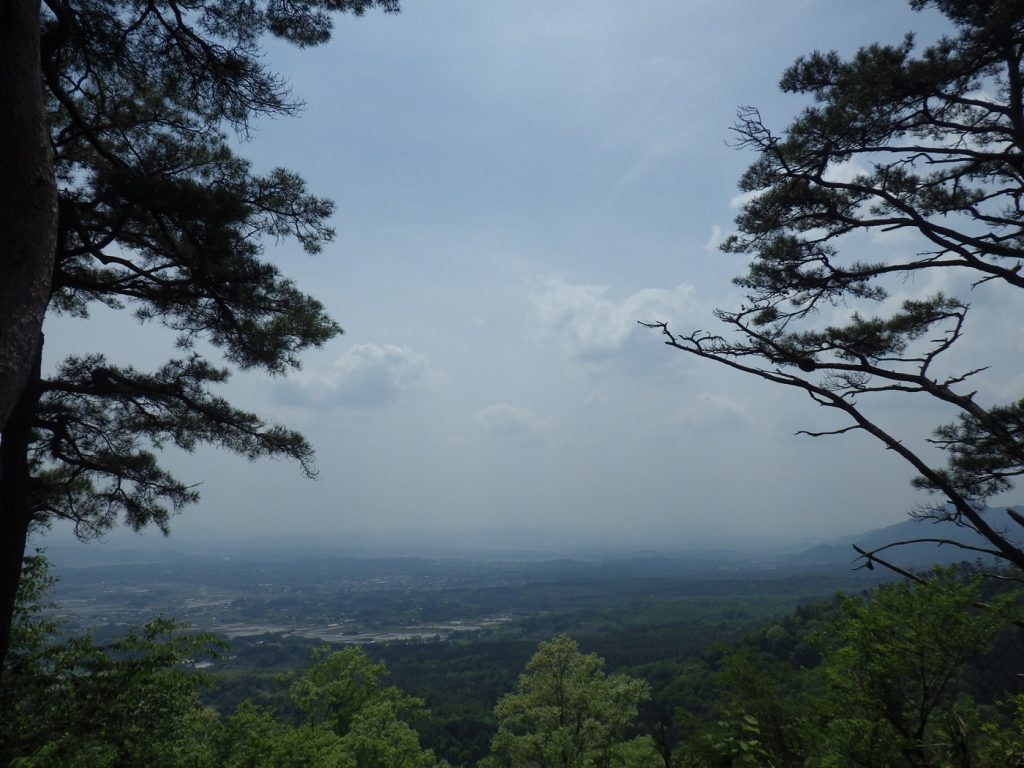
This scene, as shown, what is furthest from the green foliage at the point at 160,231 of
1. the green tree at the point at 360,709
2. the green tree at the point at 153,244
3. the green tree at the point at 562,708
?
the green tree at the point at 562,708

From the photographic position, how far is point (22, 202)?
201cm

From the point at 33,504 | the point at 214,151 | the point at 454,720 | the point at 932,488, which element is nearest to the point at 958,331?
the point at 932,488

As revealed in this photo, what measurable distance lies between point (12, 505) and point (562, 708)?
1243 centimetres

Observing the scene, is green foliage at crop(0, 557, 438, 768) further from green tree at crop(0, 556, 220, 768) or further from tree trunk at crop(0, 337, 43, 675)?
tree trunk at crop(0, 337, 43, 675)

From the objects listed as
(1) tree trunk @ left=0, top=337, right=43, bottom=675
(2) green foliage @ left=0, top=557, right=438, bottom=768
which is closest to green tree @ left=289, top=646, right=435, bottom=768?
(2) green foliage @ left=0, top=557, right=438, bottom=768

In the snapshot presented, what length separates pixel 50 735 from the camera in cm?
432

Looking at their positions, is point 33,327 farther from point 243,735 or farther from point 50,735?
point 243,735

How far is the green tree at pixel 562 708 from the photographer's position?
12406 mm

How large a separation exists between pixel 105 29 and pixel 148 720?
21.3 ft

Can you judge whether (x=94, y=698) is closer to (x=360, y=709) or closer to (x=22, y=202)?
(x=22, y=202)

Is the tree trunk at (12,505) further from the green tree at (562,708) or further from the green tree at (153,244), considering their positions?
the green tree at (562,708)

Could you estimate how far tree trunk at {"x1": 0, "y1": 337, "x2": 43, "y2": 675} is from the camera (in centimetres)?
479

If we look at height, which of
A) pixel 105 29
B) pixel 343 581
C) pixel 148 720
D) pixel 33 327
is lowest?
pixel 343 581

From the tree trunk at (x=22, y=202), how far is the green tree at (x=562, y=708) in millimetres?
13328
